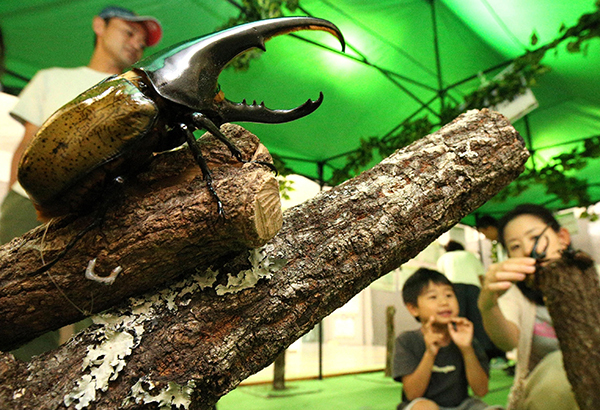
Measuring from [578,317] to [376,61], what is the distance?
194 cm

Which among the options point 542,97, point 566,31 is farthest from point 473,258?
point 566,31

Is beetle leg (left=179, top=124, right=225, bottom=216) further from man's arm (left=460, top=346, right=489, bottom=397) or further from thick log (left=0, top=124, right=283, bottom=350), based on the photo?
man's arm (left=460, top=346, right=489, bottom=397)

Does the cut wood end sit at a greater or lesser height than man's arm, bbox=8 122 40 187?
lesser

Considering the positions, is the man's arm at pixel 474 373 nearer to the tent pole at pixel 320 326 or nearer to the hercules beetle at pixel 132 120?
the tent pole at pixel 320 326

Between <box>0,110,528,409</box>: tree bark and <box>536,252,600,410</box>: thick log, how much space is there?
3.61 feet

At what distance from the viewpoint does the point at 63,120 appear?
2.24 feet

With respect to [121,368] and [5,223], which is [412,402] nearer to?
[121,368]

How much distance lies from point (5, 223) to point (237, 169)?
4.05 ft

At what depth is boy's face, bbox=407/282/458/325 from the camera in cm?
210

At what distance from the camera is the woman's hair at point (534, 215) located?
7.05 feet

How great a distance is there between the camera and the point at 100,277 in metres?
0.70

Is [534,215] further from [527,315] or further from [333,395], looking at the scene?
[333,395]

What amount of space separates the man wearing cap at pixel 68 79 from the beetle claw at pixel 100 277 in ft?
2.78

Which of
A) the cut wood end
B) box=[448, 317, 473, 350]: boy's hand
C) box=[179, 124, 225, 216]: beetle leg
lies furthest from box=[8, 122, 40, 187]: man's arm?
box=[448, 317, 473, 350]: boy's hand
